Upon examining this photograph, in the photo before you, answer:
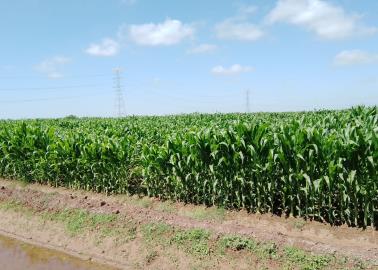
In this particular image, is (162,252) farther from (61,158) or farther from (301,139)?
(61,158)

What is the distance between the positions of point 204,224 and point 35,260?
2.74 metres

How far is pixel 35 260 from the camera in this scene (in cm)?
694

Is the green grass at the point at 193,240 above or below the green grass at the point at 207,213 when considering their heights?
below

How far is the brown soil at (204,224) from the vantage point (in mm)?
6031

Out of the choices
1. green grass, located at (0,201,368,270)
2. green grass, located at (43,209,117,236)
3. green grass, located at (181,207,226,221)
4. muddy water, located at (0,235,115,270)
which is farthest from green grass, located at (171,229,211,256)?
green grass, located at (43,209,117,236)

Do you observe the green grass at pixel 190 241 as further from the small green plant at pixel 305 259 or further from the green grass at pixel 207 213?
the green grass at pixel 207 213

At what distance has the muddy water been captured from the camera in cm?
656

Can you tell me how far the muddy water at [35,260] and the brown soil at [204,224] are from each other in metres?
0.34

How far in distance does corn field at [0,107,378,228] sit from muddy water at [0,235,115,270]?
2.44m

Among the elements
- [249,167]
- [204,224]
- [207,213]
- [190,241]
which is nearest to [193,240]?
[190,241]

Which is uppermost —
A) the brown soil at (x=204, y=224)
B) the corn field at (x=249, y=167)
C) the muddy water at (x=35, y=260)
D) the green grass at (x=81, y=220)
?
the corn field at (x=249, y=167)

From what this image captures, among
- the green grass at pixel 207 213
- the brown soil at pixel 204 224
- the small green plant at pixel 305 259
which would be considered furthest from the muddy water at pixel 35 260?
the small green plant at pixel 305 259

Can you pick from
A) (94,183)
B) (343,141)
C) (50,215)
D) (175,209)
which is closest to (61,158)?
(94,183)

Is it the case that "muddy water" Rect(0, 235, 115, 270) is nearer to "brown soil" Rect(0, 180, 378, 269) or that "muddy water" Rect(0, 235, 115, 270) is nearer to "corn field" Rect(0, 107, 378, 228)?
"brown soil" Rect(0, 180, 378, 269)
